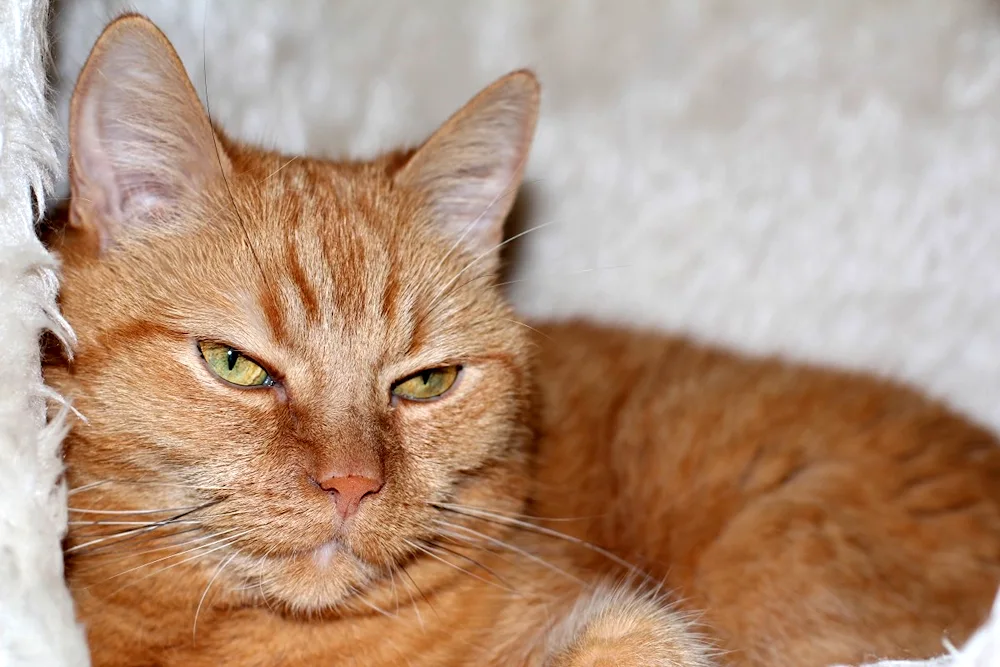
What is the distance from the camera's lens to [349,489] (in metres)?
1.34

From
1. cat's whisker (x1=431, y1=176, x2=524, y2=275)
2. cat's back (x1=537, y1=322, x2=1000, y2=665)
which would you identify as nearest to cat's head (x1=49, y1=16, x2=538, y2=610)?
cat's whisker (x1=431, y1=176, x2=524, y2=275)

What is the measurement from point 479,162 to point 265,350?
23.0 inches

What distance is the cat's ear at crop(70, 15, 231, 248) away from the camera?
1.45m

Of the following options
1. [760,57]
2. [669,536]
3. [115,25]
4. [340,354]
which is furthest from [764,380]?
[115,25]

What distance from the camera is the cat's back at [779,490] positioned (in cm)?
172

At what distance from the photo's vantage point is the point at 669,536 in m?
1.94

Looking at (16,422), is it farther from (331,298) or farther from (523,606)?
(523,606)

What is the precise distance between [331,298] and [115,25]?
49cm

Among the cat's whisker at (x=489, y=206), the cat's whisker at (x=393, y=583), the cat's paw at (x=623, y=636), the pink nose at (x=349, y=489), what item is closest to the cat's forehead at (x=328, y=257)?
the cat's whisker at (x=489, y=206)

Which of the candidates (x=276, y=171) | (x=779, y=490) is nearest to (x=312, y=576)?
(x=276, y=171)

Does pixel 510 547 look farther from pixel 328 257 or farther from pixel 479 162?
pixel 479 162

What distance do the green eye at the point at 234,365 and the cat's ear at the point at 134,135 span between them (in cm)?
27

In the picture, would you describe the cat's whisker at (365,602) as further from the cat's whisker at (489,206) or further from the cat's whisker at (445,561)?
the cat's whisker at (489,206)

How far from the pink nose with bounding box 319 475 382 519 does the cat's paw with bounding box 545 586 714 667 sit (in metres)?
0.38
